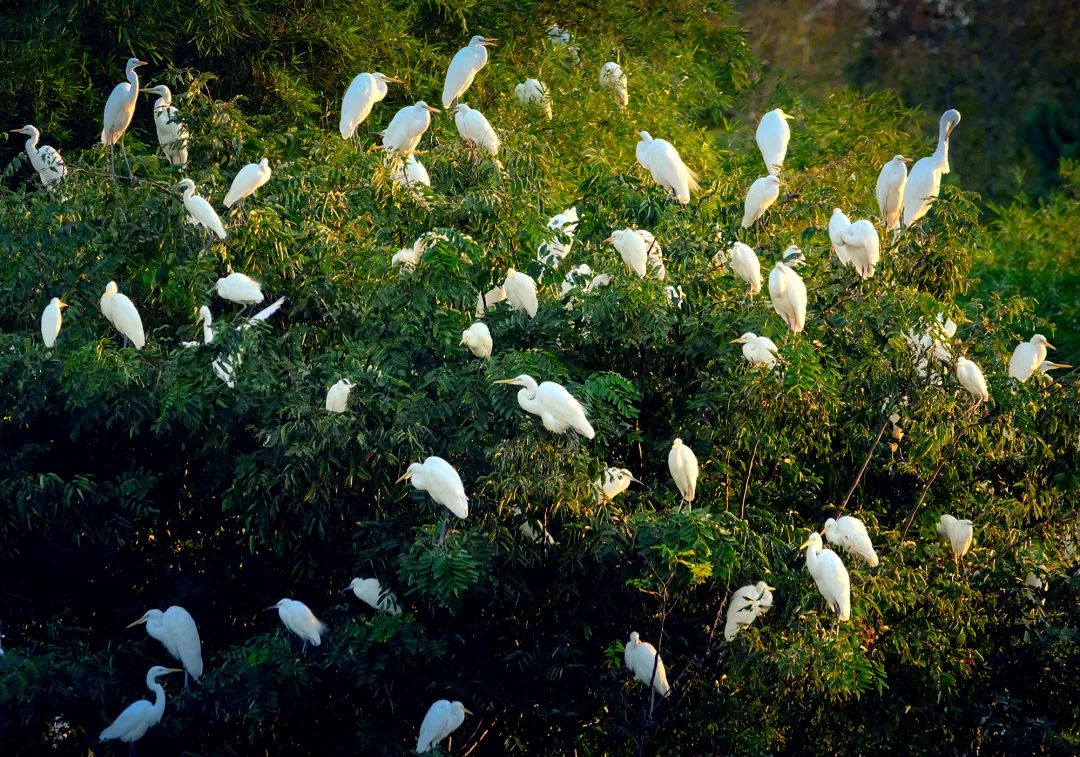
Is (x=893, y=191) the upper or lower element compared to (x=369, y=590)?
upper

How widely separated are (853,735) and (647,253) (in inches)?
68.3

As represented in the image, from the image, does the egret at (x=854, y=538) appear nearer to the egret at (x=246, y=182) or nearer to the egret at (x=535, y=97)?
the egret at (x=246, y=182)

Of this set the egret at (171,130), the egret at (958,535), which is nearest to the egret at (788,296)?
the egret at (958,535)

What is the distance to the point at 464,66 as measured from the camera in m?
6.83

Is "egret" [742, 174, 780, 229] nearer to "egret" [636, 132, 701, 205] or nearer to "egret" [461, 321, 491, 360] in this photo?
"egret" [636, 132, 701, 205]

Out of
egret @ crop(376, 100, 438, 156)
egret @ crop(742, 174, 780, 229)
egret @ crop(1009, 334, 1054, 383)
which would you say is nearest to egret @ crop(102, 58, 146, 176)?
egret @ crop(376, 100, 438, 156)

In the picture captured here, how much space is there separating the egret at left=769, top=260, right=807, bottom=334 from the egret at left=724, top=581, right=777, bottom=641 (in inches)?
33.0

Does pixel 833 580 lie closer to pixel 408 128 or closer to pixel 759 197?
pixel 759 197

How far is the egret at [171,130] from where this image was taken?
5906 mm

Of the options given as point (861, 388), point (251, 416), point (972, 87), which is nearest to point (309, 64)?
point (251, 416)

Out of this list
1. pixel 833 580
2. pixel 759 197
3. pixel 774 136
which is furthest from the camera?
pixel 774 136

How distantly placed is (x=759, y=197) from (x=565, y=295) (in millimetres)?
847

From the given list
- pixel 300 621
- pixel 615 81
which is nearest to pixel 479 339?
pixel 300 621

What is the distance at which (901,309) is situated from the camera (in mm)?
4969
